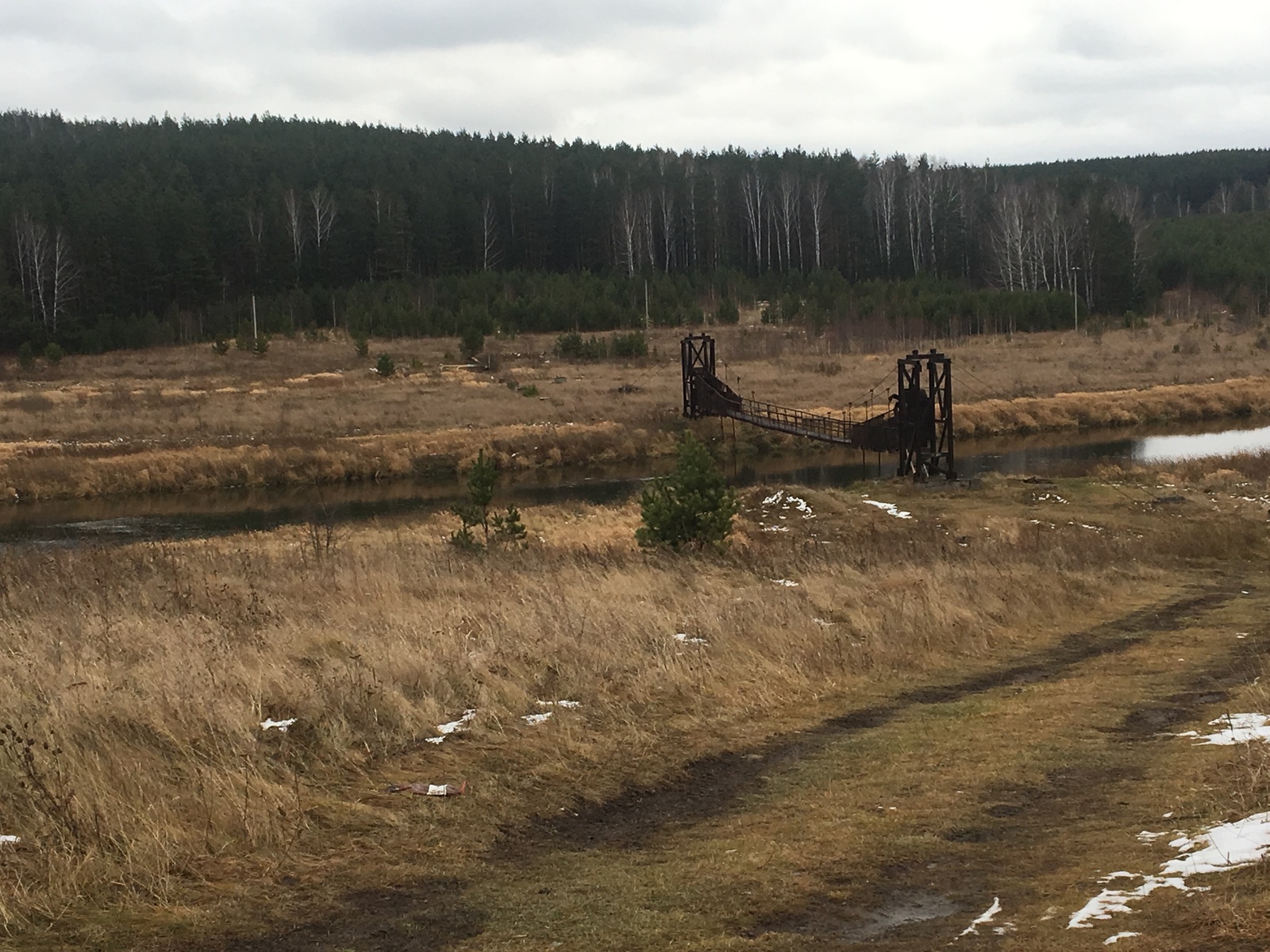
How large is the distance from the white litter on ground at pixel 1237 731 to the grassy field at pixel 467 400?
37.0 m

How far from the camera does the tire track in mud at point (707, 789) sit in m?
6.55

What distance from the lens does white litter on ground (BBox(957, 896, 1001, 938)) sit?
5078mm

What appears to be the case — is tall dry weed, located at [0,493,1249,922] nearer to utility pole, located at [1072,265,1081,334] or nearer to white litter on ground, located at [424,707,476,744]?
white litter on ground, located at [424,707,476,744]

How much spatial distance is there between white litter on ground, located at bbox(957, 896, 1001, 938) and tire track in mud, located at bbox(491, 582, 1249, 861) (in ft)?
6.14

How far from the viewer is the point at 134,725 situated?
712 cm

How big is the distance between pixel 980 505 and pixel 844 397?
90.2 feet

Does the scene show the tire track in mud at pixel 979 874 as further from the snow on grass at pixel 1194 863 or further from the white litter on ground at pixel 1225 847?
the white litter on ground at pixel 1225 847

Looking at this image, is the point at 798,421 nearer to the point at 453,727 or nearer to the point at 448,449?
the point at 448,449

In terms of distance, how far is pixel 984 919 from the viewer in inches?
205

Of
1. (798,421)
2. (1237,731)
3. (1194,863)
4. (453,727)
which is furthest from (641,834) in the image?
(798,421)

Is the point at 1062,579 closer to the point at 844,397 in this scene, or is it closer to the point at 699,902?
the point at 699,902

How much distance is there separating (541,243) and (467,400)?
62.4m

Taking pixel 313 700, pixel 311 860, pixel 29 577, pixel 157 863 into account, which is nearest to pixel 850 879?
pixel 311 860

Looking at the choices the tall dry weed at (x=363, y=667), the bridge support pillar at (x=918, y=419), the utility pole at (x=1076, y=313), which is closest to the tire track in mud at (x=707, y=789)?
the tall dry weed at (x=363, y=667)
